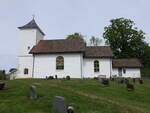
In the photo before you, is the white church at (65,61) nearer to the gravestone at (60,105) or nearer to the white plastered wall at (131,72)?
the white plastered wall at (131,72)

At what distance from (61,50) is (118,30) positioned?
28.6m

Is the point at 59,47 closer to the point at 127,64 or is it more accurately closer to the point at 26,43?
the point at 26,43

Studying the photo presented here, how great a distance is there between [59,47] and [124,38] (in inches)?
1083

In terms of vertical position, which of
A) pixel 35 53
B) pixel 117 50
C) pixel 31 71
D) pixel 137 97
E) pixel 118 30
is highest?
pixel 118 30

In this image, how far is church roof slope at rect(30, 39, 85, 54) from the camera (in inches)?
1142

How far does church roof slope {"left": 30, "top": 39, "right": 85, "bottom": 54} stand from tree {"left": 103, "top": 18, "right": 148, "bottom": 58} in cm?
2315

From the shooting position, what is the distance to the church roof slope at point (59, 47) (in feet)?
95.2

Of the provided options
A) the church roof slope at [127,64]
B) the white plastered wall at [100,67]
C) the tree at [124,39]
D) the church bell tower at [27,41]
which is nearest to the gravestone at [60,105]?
the white plastered wall at [100,67]

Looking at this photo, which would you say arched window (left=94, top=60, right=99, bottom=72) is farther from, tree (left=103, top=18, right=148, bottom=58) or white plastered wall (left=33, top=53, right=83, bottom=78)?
tree (left=103, top=18, right=148, bottom=58)

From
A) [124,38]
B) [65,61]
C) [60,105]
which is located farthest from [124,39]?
[60,105]

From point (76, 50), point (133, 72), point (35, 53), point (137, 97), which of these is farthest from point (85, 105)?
point (133, 72)

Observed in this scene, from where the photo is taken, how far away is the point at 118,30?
51969 millimetres

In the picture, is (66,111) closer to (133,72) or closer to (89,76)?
(89,76)

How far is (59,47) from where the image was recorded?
30.3 metres
